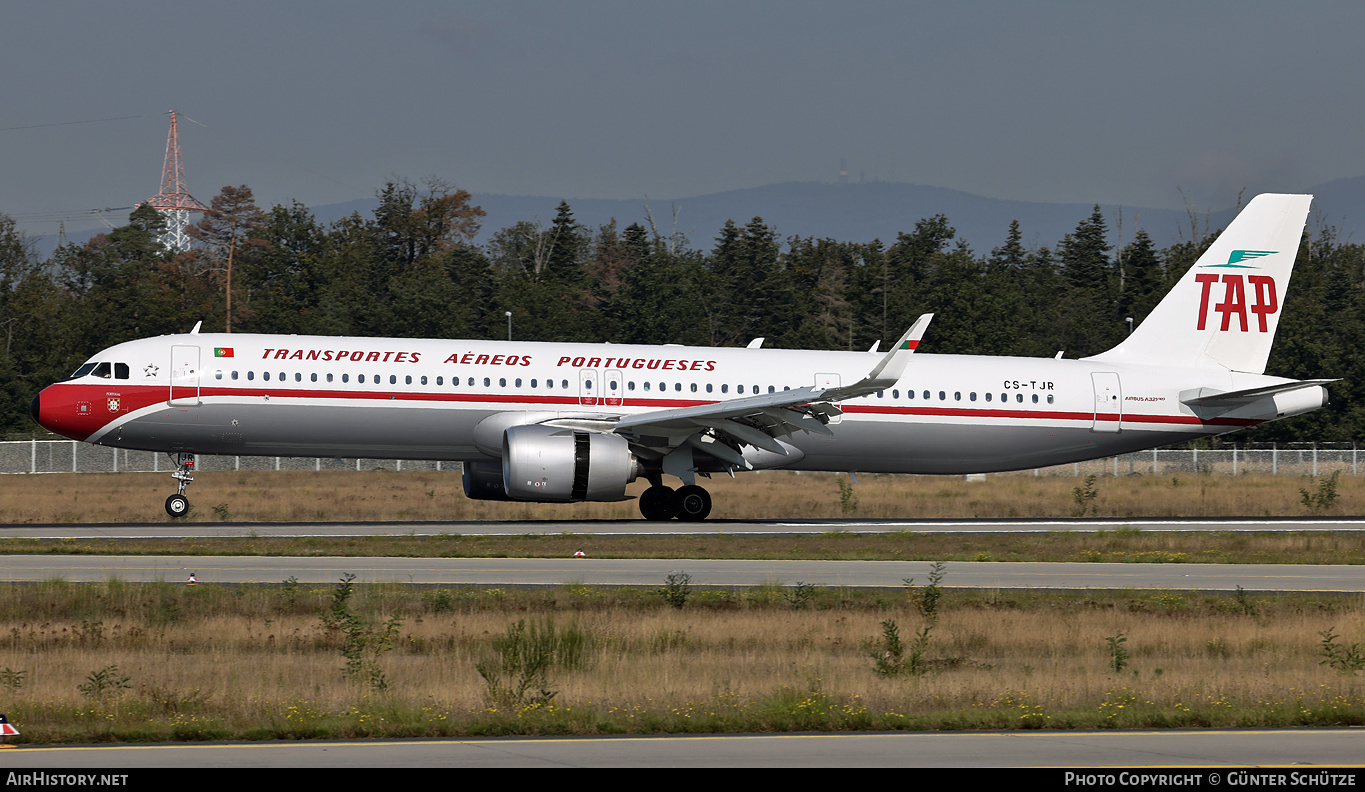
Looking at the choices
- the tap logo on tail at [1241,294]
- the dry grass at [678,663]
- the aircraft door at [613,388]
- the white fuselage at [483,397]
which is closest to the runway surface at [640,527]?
the white fuselage at [483,397]

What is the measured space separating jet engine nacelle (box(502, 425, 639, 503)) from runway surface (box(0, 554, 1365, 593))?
4799 mm

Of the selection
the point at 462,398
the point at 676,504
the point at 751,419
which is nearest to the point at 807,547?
the point at 751,419

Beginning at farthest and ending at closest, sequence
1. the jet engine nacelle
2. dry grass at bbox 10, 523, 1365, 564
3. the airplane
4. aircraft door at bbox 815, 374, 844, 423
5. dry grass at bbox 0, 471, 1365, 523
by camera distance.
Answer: dry grass at bbox 0, 471, 1365, 523, aircraft door at bbox 815, 374, 844, 423, the airplane, the jet engine nacelle, dry grass at bbox 10, 523, 1365, 564

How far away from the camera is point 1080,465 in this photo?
57.8 m

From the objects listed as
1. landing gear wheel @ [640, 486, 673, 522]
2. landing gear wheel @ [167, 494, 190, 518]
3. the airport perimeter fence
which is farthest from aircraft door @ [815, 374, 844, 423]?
the airport perimeter fence

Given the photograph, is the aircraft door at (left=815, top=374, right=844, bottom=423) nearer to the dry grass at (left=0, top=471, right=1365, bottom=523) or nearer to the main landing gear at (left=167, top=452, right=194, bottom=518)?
the dry grass at (left=0, top=471, right=1365, bottom=523)

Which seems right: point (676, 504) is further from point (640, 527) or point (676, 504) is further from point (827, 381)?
point (827, 381)

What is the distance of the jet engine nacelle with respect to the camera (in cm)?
2783

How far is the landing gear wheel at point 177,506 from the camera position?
99.6 ft

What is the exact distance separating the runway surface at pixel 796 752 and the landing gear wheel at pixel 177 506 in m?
21.3

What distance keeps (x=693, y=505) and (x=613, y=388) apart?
3.13 metres

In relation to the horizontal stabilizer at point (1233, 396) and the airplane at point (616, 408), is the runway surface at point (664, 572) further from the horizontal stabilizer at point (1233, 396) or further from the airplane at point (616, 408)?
the horizontal stabilizer at point (1233, 396)

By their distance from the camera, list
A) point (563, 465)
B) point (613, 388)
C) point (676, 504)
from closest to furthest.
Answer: point (563, 465) < point (613, 388) < point (676, 504)
